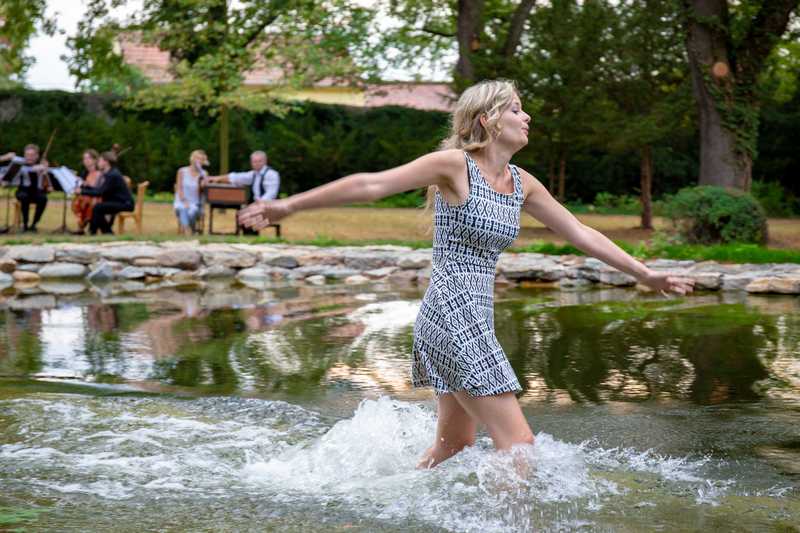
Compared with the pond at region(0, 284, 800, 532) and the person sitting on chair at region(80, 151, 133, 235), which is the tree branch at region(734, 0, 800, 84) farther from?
the person sitting on chair at region(80, 151, 133, 235)

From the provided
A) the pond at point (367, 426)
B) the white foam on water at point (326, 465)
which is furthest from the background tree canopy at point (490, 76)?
the white foam on water at point (326, 465)

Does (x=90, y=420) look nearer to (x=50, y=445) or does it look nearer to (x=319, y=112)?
(x=50, y=445)

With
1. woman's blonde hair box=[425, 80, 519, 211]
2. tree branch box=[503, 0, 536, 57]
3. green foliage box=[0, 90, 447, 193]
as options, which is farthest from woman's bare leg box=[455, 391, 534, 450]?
green foliage box=[0, 90, 447, 193]

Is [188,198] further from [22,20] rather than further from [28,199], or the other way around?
[22,20]

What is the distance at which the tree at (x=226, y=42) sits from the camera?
2425 centimetres

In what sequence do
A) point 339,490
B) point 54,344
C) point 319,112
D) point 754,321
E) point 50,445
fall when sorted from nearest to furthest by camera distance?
point 339,490 → point 50,445 → point 54,344 → point 754,321 → point 319,112

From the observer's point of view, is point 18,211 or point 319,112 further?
point 319,112

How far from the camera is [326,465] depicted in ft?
18.2

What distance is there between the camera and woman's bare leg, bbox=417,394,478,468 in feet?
15.8

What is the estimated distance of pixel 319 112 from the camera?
31.9 metres

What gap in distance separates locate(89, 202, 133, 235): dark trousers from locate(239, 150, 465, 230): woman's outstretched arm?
598 inches

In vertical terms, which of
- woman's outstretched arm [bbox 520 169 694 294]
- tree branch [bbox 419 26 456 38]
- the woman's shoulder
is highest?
tree branch [bbox 419 26 456 38]

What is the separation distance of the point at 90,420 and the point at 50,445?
0.56 metres

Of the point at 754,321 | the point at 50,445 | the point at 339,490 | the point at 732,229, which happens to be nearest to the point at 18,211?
the point at 732,229
